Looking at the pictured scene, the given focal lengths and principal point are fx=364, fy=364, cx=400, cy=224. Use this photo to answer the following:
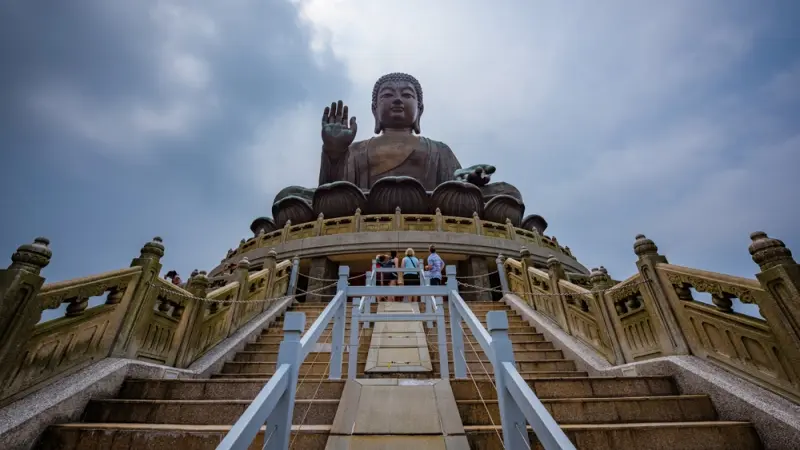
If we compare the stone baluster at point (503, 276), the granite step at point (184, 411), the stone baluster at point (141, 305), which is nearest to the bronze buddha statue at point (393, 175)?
the stone baluster at point (503, 276)

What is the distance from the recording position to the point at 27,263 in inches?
121

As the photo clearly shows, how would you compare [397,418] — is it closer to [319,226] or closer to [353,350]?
[353,350]

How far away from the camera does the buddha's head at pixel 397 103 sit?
21.4 metres

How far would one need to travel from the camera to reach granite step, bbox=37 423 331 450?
2.51 metres

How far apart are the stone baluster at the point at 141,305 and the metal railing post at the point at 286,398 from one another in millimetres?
3205

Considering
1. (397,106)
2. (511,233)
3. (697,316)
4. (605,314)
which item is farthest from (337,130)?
(697,316)

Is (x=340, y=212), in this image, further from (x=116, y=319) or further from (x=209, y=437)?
(x=209, y=437)

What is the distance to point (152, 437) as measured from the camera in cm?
263

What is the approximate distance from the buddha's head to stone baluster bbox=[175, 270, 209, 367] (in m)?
17.8

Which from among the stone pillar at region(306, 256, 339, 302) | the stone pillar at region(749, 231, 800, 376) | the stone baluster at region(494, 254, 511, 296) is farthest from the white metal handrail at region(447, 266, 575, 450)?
the stone pillar at region(306, 256, 339, 302)

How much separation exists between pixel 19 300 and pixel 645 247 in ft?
21.2

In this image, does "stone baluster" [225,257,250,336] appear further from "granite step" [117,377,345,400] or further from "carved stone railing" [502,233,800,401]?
"carved stone railing" [502,233,800,401]

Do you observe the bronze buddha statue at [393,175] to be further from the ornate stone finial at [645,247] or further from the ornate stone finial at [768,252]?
the ornate stone finial at [768,252]

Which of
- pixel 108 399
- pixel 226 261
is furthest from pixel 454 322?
pixel 226 261
